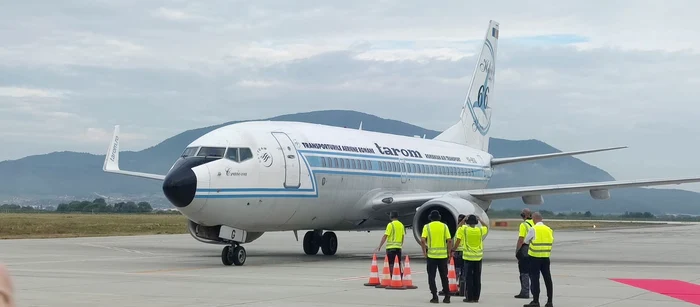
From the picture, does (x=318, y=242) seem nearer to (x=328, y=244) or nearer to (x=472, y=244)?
(x=328, y=244)

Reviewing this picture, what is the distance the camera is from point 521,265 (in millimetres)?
15656

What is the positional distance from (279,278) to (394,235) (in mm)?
2432

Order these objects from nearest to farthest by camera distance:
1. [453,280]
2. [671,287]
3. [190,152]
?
[453,280], [671,287], [190,152]

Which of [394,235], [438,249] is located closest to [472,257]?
[438,249]

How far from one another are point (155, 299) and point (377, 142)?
14887mm

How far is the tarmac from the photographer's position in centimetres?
1451

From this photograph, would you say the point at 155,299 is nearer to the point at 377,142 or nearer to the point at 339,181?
the point at 339,181

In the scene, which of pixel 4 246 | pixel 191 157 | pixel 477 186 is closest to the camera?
pixel 191 157

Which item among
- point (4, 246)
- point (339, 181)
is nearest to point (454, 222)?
point (339, 181)

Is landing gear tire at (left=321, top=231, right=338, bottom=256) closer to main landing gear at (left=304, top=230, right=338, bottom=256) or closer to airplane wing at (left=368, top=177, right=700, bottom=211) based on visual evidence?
main landing gear at (left=304, top=230, right=338, bottom=256)

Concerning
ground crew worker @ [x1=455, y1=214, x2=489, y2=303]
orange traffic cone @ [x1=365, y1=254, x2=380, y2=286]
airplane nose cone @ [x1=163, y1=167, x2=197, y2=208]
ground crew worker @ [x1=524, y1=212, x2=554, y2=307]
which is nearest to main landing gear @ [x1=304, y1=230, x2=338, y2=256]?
airplane nose cone @ [x1=163, y1=167, x2=197, y2=208]

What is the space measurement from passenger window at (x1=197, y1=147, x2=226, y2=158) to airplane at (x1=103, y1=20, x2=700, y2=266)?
0.07 ft

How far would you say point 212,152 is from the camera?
2206 cm

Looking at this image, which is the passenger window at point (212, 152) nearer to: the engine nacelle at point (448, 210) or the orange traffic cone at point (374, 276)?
the engine nacelle at point (448, 210)
